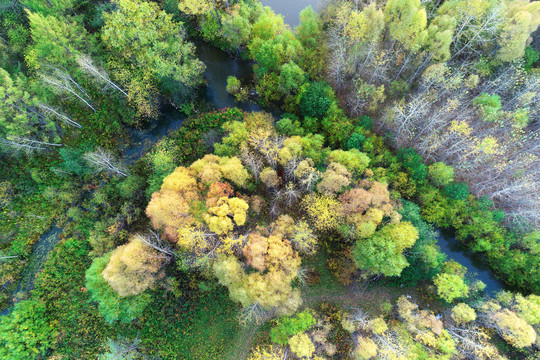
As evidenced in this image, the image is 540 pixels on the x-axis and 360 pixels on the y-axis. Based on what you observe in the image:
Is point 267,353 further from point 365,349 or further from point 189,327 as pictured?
point 365,349

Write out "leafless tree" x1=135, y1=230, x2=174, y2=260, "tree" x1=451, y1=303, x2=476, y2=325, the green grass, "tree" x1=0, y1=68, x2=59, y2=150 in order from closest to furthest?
1. "tree" x1=451, y1=303, x2=476, y2=325
2. "leafless tree" x1=135, y1=230, x2=174, y2=260
3. the green grass
4. "tree" x1=0, y1=68, x2=59, y2=150

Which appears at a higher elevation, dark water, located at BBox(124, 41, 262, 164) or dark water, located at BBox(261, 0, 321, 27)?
dark water, located at BBox(261, 0, 321, 27)

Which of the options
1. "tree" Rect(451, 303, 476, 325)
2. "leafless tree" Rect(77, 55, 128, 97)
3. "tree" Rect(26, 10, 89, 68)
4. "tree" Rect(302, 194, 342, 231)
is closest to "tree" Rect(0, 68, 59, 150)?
"tree" Rect(26, 10, 89, 68)

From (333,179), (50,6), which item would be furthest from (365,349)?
(50,6)

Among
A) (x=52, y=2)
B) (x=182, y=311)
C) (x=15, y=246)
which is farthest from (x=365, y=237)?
(x=52, y=2)

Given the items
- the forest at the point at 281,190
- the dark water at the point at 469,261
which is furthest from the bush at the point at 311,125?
the dark water at the point at 469,261

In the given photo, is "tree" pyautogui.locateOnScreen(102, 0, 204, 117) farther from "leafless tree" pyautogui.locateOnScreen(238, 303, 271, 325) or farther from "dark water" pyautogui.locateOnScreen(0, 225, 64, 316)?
"leafless tree" pyautogui.locateOnScreen(238, 303, 271, 325)

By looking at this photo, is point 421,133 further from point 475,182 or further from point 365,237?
point 365,237
